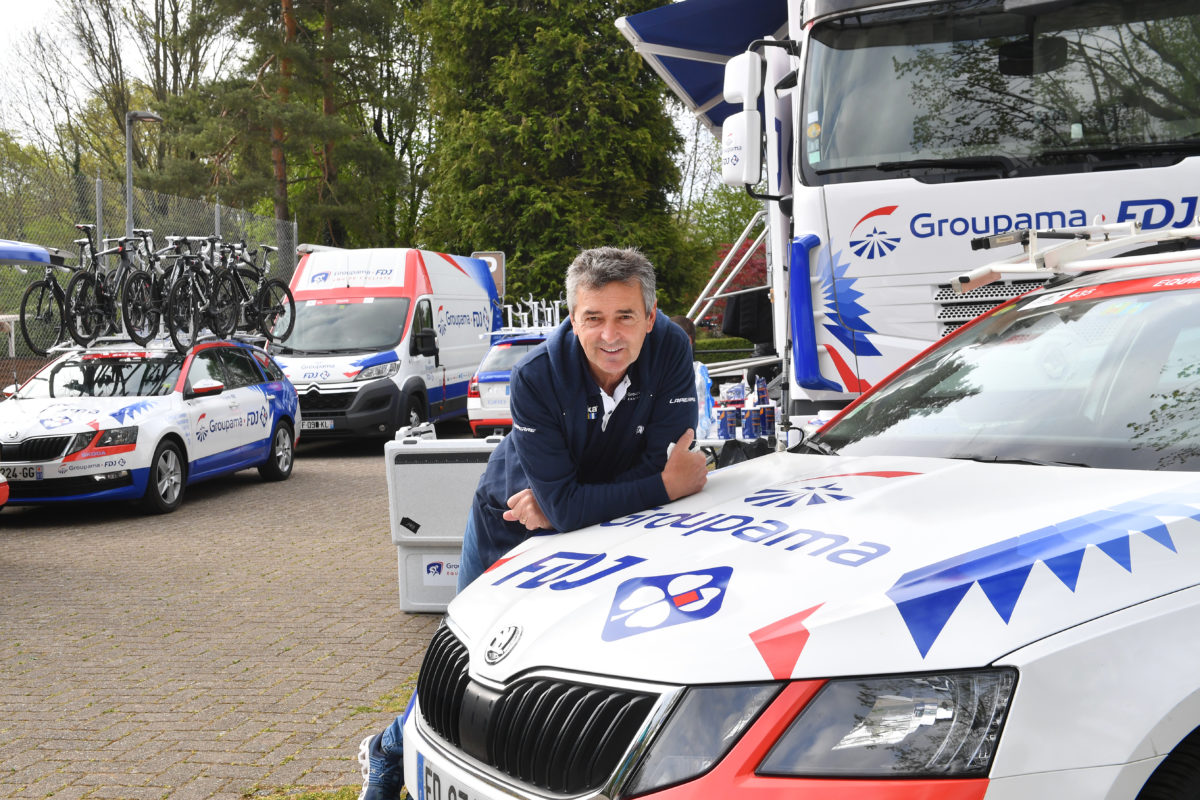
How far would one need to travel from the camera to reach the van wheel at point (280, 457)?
45.9 feet

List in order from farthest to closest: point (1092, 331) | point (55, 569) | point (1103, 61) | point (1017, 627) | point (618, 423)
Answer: point (55, 569) < point (1103, 61) < point (618, 423) < point (1092, 331) < point (1017, 627)

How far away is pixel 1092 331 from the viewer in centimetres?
332

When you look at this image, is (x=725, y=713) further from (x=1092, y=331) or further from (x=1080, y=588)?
(x=1092, y=331)

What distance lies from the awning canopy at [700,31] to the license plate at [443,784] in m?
7.08

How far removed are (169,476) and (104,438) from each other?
946 millimetres

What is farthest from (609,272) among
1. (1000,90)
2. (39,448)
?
(39,448)

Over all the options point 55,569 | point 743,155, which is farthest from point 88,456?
point 743,155

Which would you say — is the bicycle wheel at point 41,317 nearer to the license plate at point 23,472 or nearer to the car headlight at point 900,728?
→ the license plate at point 23,472

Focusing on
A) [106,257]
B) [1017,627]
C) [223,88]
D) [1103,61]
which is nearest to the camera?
[1017,627]

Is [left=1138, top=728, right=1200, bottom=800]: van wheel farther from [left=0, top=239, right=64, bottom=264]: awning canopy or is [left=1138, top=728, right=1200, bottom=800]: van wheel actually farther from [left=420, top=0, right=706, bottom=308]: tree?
[left=420, top=0, right=706, bottom=308]: tree

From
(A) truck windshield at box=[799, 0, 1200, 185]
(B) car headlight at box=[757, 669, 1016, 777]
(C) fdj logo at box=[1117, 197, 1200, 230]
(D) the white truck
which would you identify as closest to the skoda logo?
(B) car headlight at box=[757, 669, 1016, 777]

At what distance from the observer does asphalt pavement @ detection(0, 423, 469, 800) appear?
15.2 feet

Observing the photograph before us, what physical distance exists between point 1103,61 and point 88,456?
8778mm

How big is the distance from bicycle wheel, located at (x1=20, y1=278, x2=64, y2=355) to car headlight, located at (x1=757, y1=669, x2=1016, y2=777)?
41.6 feet
